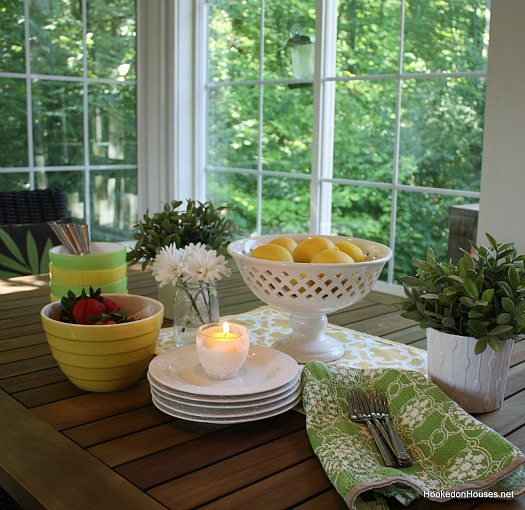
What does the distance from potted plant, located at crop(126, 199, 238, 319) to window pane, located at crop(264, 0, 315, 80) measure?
169 centimetres

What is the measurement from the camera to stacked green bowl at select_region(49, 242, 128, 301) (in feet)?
5.19

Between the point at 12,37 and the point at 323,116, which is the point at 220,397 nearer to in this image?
the point at 323,116

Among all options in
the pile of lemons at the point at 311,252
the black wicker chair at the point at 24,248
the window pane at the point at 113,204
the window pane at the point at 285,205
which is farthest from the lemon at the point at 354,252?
the window pane at the point at 113,204

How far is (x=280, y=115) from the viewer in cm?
341

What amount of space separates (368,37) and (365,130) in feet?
1.21

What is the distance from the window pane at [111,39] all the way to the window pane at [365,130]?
129 cm

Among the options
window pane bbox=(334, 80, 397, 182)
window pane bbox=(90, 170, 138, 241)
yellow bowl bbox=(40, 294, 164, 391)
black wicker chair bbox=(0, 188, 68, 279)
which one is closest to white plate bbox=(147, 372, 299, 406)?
yellow bowl bbox=(40, 294, 164, 391)

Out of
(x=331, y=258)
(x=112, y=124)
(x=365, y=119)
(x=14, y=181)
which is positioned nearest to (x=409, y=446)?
(x=331, y=258)

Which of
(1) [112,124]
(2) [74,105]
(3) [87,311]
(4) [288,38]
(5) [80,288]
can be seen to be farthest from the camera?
(1) [112,124]

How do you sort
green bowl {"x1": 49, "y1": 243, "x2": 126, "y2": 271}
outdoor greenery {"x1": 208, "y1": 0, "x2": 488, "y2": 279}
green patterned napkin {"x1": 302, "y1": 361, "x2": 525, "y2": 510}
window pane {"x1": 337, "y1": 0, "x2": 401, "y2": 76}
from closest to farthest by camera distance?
green patterned napkin {"x1": 302, "y1": 361, "x2": 525, "y2": 510}
green bowl {"x1": 49, "y1": 243, "x2": 126, "y2": 271}
outdoor greenery {"x1": 208, "y1": 0, "x2": 488, "y2": 279}
window pane {"x1": 337, "y1": 0, "x2": 401, "y2": 76}

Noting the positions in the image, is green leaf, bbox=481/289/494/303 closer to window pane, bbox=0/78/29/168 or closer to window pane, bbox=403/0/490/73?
window pane, bbox=403/0/490/73

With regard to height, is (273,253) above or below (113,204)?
above

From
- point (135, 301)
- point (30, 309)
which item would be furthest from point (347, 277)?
point (30, 309)

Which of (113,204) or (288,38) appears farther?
(113,204)
